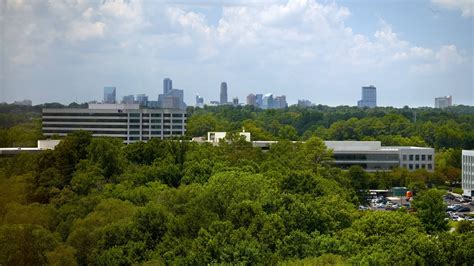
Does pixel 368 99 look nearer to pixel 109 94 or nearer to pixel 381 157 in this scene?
pixel 381 157

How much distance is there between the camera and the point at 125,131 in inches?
770

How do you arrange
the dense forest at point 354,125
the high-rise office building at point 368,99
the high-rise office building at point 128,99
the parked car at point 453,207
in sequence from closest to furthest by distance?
the parked car at point 453,207 < the high-rise office building at point 128,99 < the dense forest at point 354,125 < the high-rise office building at point 368,99

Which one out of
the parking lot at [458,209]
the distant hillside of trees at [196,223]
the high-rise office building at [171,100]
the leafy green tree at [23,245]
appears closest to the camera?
the leafy green tree at [23,245]

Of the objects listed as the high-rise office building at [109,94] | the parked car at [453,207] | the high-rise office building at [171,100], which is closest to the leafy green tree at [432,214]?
the parked car at [453,207]

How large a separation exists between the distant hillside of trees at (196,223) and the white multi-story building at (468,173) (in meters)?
4.85

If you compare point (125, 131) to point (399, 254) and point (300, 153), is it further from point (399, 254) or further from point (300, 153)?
point (399, 254)

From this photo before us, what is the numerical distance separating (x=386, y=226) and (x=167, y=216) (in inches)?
70.6

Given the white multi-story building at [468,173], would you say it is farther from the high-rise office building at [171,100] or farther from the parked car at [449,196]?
the high-rise office building at [171,100]

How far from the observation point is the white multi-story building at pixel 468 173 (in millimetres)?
13730

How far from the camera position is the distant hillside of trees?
570 centimetres

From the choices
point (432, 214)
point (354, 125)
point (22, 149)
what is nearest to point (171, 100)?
point (354, 125)

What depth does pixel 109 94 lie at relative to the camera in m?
16.8

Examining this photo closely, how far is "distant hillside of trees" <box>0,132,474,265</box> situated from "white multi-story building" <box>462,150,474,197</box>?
15.9ft

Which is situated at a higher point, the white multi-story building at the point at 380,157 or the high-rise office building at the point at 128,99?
the high-rise office building at the point at 128,99
